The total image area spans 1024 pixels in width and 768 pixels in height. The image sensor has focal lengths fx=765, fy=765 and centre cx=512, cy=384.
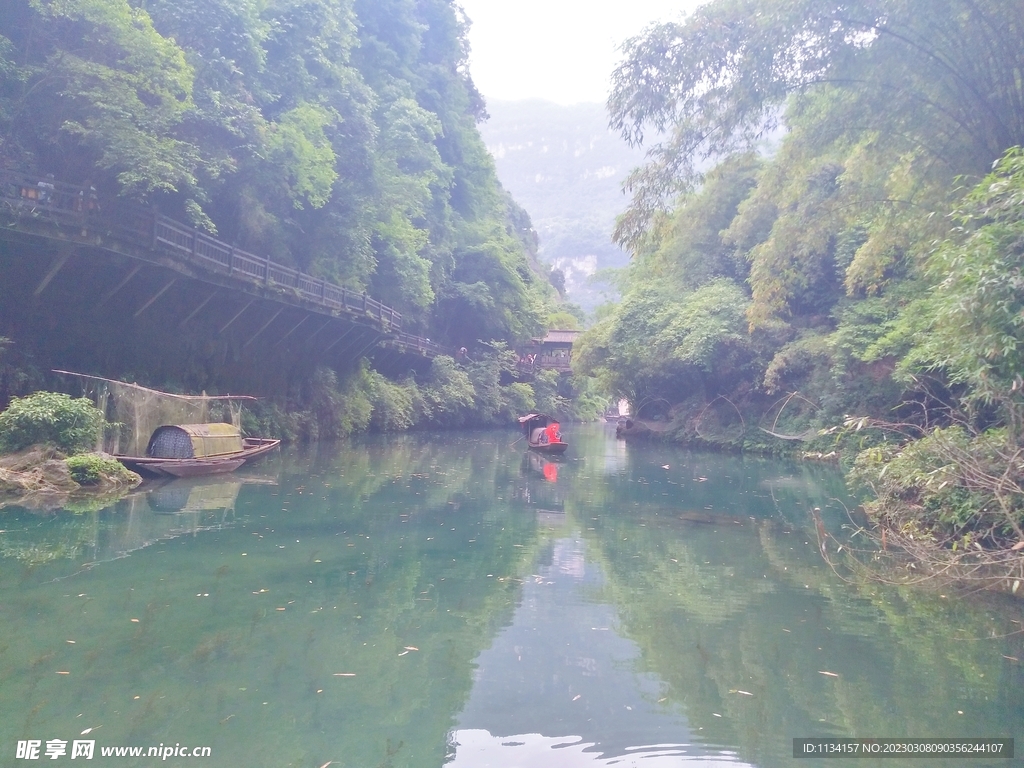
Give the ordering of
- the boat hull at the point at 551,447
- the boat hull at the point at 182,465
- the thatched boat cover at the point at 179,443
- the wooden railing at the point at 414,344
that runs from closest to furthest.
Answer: the boat hull at the point at 182,465 → the thatched boat cover at the point at 179,443 → the boat hull at the point at 551,447 → the wooden railing at the point at 414,344

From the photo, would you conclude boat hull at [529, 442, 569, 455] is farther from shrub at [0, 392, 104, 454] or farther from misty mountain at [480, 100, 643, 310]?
misty mountain at [480, 100, 643, 310]

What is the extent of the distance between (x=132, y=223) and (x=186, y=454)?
5111 mm

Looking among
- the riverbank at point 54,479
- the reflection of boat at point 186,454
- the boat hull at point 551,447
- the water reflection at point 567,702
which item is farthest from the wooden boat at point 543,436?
the water reflection at point 567,702

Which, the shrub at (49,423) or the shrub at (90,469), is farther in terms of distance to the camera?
the shrub at (90,469)

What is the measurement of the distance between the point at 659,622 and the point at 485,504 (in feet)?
22.5

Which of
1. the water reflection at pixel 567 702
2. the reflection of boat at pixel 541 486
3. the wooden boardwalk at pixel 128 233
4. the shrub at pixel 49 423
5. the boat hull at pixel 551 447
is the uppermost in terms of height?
the wooden boardwalk at pixel 128 233

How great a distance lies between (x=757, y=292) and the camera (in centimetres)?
1467

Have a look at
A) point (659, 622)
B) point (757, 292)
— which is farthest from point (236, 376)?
point (659, 622)

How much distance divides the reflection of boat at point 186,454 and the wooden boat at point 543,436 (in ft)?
35.9

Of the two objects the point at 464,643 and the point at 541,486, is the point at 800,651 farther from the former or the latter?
the point at 541,486

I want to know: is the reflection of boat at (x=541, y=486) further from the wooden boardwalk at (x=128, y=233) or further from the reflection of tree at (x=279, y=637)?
the wooden boardwalk at (x=128, y=233)

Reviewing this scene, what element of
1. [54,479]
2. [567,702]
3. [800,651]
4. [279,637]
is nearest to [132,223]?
[54,479]

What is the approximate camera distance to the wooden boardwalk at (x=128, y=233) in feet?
43.4

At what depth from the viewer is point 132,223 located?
51.5 feet
